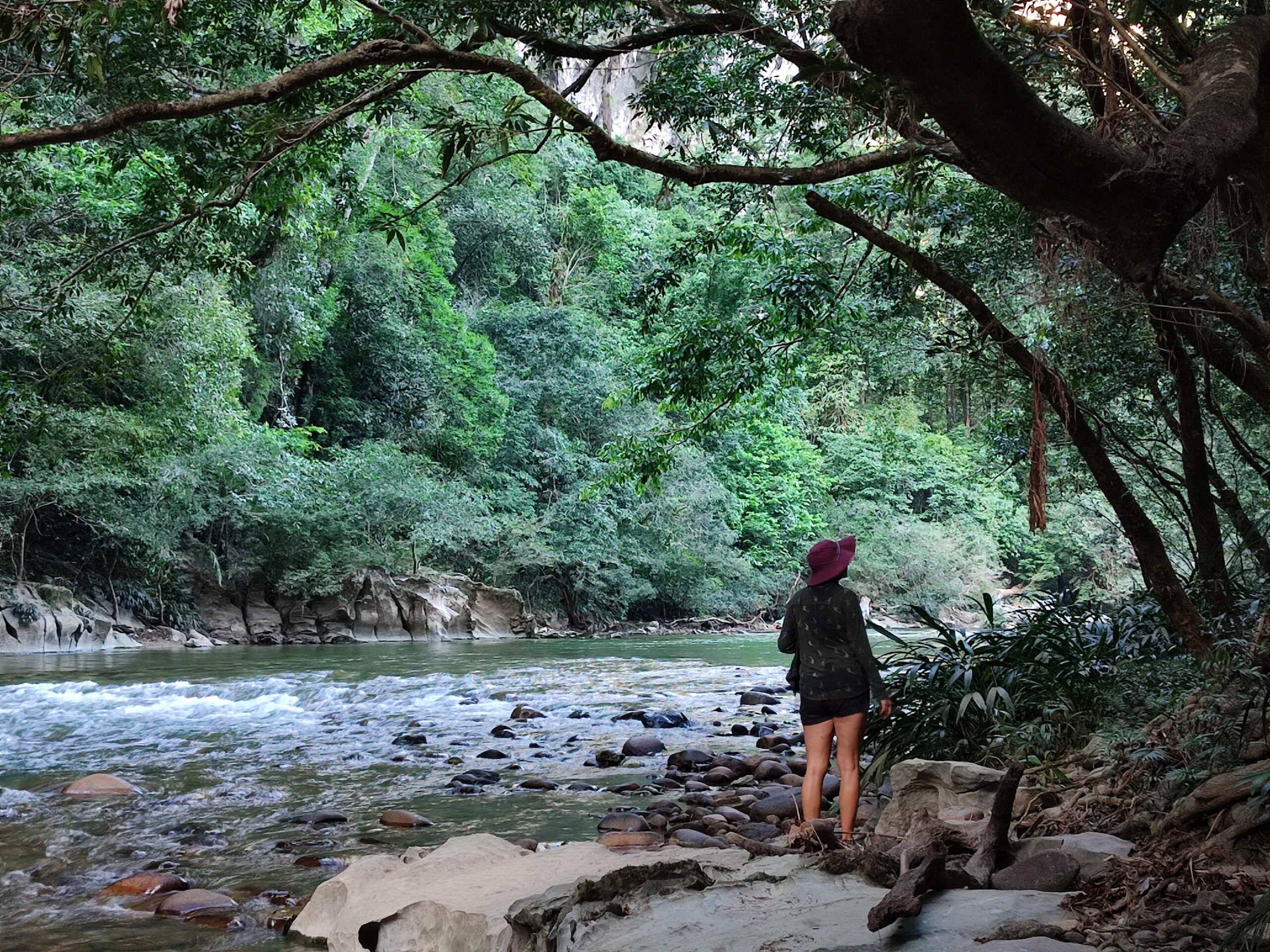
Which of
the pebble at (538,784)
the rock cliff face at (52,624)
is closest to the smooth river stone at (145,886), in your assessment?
the pebble at (538,784)

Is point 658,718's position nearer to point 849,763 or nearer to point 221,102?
point 849,763

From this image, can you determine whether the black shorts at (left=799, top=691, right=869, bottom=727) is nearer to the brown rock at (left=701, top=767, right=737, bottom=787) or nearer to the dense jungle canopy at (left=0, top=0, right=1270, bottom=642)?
the dense jungle canopy at (left=0, top=0, right=1270, bottom=642)

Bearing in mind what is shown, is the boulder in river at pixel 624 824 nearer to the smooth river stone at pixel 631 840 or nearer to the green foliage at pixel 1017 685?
the smooth river stone at pixel 631 840

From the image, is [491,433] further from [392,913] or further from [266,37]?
[392,913]

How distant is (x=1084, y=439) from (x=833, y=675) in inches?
86.7

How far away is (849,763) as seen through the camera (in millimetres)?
5035

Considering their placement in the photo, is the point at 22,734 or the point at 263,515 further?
the point at 263,515

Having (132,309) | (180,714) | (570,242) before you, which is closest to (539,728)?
(180,714)

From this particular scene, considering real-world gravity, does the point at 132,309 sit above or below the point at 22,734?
above

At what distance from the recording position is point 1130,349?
8.63 metres

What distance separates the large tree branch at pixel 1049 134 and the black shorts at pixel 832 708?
8.74 feet

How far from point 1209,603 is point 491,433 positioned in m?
24.6

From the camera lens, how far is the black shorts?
5.06m

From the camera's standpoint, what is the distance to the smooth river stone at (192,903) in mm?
4676
